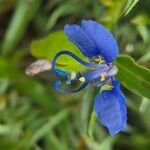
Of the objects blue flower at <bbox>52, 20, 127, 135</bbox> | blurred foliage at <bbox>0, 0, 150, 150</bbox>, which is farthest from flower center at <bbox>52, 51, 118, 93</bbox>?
blurred foliage at <bbox>0, 0, 150, 150</bbox>

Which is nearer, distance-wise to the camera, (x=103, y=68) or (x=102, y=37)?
(x=102, y=37)

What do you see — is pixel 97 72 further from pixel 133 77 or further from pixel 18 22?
pixel 18 22

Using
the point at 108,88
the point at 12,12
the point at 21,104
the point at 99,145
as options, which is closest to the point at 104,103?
the point at 108,88

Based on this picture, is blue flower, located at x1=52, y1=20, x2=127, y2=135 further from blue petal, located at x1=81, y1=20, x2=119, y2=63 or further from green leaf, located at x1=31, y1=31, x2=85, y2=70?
green leaf, located at x1=31, y1=31, x2=85, y2=70

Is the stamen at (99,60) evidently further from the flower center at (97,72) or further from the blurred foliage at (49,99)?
the blurred foliage at (49,99)

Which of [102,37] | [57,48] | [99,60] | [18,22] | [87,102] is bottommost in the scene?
[87,102]

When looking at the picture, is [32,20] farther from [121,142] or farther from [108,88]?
[108,88]

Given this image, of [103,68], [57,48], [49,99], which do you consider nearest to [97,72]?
[103,68]
